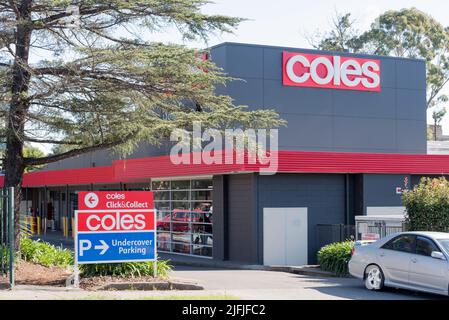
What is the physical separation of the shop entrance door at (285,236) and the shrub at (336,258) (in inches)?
128

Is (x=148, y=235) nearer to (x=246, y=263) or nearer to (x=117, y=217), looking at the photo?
(x=117, y=217)

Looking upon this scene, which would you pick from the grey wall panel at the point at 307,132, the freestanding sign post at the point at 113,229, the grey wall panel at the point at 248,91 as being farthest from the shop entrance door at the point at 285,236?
the freestanding sign post at the point at 113,229

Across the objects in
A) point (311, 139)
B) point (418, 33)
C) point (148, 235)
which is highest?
point (418, 33)

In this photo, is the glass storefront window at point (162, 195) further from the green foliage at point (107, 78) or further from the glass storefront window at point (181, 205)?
the green foliage at point (107, 78)

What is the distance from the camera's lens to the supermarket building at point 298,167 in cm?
2486

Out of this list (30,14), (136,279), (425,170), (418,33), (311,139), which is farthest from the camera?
(418,33)

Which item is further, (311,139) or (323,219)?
(311,139)

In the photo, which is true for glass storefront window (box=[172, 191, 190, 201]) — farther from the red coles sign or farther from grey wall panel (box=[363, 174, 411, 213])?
grey wall panel (box=[363, 174, 411, 213])

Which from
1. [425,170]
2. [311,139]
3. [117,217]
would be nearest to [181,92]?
[117,217]

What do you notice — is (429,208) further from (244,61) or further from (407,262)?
(244,61)

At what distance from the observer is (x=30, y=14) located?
661 inches

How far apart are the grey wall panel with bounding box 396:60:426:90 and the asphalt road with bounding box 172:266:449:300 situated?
15.3m

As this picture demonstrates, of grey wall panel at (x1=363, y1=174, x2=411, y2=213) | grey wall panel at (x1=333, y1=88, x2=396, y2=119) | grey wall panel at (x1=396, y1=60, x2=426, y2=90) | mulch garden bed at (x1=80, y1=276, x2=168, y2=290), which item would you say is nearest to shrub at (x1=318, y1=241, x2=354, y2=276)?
grey wall panel at (x1=363, y1=174, x2=411, y2=213)
